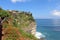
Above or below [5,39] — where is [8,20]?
above

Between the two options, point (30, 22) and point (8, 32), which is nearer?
point (8, 32)

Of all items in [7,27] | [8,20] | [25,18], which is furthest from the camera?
[25,18]

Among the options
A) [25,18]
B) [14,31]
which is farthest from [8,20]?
[25,18]

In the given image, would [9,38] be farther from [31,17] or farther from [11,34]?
[31,17]

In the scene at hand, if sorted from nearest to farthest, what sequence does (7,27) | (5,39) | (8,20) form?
(5,39) < (7,27) < (8,20)

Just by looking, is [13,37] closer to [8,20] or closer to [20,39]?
[20,39]

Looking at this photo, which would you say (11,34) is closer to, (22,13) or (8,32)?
(8,32)

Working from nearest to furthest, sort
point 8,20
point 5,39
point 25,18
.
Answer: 1. point 5,39
2. point 8,20
3. point 25,18

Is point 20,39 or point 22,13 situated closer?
point 20,39

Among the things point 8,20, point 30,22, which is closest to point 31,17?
point 30,22
